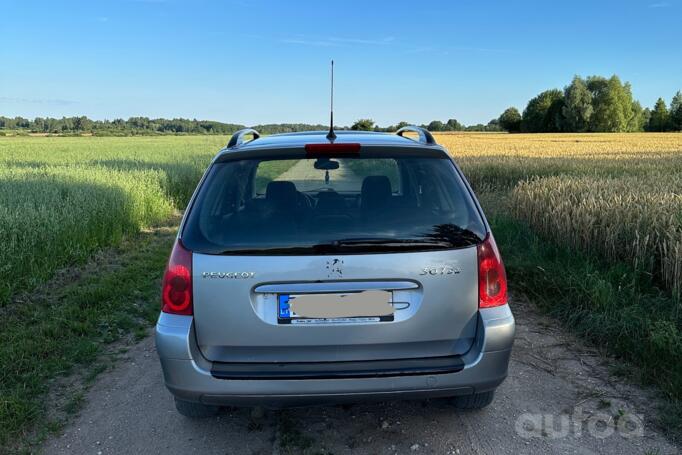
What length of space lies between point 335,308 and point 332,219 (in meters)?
0.46

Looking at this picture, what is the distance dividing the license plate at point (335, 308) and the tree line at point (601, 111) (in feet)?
301

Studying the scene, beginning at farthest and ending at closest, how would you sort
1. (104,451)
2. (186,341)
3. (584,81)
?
(584,81) → (104,451) → (186,341)

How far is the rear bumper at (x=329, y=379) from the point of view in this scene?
2359 mm

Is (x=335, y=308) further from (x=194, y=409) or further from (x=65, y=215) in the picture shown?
(x=65, y=215)

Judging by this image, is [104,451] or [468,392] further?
[104,451]

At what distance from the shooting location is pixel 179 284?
245 cm

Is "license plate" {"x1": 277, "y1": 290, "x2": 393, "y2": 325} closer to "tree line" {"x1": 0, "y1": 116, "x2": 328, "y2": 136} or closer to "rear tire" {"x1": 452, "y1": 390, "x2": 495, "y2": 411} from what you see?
"rear tire" {"x1": 452, "y1": 390, "x2": 495, "y2": 411}

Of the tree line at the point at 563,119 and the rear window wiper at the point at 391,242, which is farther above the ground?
the tree line at the point at 563,119

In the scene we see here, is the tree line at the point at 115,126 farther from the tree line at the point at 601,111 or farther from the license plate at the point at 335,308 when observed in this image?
the license plate at the point at 335,308

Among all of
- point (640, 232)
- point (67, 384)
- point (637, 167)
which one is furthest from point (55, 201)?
point (637, 167)

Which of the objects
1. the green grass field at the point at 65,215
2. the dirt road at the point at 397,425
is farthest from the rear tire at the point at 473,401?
the green grass field at the point at 65,215

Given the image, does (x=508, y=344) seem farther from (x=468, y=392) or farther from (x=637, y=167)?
(x=637, y=167)

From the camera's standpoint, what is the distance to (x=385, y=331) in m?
2.42

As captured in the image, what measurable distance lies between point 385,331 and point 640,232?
13.3ft
